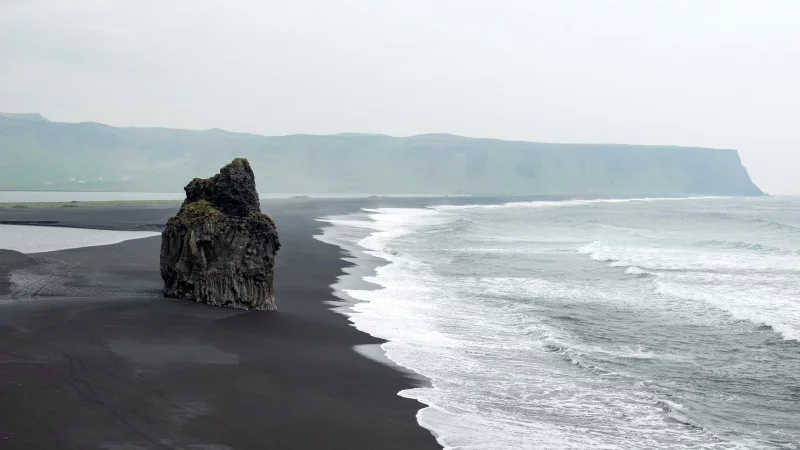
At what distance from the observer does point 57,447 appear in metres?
8.70

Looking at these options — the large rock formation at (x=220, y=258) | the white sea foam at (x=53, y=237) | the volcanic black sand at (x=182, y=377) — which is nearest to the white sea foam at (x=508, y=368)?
the volcanic black sand at (x=182, y=377)

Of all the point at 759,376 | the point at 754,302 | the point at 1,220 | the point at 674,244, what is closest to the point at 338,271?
the point at 754,302

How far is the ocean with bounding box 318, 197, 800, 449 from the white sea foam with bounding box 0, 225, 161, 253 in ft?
43.8

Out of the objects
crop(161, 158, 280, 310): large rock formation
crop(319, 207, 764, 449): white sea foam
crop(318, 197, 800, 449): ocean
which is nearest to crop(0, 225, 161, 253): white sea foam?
crop(318, 197, 800, 449): ocean

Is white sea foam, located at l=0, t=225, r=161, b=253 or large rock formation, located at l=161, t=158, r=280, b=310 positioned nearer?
large rock formation, located at l=161, t=158, r=280, b=310

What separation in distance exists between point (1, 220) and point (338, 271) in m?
37.6

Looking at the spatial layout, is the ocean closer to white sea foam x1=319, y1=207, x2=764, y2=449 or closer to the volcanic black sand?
white sea foam x1=319, y1=207, x2=764, y2=449

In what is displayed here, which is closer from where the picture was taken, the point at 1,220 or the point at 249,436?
the point at 249,436

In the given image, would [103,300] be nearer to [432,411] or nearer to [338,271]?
[432,411]

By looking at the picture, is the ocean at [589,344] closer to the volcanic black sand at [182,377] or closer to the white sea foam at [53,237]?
the volcanic black sand at [182,377]

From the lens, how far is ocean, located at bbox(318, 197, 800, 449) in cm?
1161

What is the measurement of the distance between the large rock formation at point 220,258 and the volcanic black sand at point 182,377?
0.52 m

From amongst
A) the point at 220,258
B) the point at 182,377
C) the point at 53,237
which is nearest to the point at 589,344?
the point at 220,258

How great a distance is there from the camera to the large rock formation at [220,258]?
18.2m
